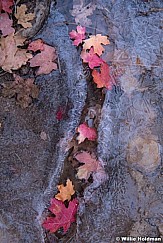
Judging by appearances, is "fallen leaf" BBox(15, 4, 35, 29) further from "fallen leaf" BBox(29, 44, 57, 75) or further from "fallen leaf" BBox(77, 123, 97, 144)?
"fallen leaf" BBox(77, 123, 97, 144)

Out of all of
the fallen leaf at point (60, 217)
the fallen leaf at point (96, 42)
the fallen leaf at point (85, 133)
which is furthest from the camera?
the fallen leaf at point (96, 42)

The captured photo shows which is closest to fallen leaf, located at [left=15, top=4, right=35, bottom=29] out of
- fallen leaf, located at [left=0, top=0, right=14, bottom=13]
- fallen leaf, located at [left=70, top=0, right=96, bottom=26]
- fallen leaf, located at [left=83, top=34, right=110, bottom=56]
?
fallen leaf, located at [left=0, top=0, right=14, bottom=13]

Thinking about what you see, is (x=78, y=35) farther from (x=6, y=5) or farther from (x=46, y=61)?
(x=6, y=5)

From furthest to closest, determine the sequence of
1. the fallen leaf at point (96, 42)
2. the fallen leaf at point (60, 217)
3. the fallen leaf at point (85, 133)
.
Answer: the fallen leaf at point (96, 42)
the fallen leaf at point (85, 133)
the fallen leaf at point (60, 217)

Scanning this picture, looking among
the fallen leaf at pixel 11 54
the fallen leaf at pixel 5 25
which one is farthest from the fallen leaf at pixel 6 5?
the fallen leaf at pixel 11 54

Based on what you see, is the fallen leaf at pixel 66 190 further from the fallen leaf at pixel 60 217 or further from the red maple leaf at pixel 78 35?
the red maple leaf at pixel 78 35

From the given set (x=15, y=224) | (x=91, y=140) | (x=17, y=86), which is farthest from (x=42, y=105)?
(x=15, y=224)

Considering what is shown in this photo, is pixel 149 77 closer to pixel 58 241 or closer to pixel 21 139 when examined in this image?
pixel 21 139
